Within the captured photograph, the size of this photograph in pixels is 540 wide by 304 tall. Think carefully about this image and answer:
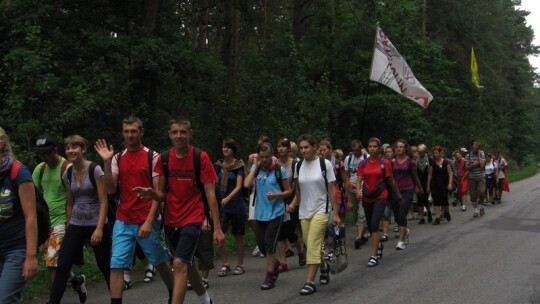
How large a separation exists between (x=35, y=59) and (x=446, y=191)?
9.58 metres

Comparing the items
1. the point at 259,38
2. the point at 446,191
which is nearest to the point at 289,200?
the point at 446,191

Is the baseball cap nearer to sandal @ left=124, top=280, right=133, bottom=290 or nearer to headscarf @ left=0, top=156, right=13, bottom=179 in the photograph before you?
headscarf @ left=0, top=156, right=13, bottom=179

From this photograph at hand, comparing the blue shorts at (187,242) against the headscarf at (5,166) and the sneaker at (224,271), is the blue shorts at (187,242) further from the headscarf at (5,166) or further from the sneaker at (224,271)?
the sneaker at (224,271)

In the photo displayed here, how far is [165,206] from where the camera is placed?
5398 millimetres

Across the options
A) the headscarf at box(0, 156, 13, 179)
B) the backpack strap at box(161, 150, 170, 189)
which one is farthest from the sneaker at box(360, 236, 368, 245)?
the headscarf at box(0, 156, 13, 179)

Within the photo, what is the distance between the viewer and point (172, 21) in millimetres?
16781

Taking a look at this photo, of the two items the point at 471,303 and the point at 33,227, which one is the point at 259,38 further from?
the point at 33,227

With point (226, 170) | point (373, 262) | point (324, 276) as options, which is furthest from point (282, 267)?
point (226, 170)

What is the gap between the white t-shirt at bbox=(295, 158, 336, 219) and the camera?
23.0 ft

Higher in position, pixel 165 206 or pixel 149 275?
pixel 165 206

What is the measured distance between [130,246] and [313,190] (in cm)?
252

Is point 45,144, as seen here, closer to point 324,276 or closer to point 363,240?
point 324,276

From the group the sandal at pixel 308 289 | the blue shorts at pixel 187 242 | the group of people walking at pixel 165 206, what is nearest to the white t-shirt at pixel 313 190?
the group of people walking at pixel 165 206

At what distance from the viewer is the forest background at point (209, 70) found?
10.9 m
